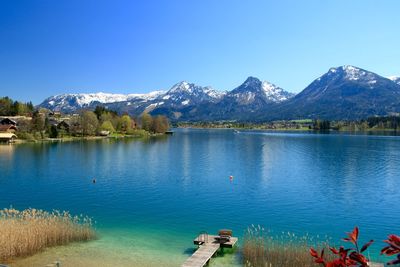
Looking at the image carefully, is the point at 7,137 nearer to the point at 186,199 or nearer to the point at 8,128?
the point at 8,128

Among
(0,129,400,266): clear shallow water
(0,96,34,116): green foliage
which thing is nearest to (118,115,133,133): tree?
(0,96,34,116): green foliage

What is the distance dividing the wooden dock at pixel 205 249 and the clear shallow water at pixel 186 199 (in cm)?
99

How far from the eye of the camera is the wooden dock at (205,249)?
71.6ft

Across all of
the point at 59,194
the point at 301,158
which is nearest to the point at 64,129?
the point at 301,158

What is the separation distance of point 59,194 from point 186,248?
89.4 ft

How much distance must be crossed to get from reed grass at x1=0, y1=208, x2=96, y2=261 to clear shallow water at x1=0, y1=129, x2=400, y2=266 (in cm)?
89

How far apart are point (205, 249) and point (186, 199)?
69.5 feet

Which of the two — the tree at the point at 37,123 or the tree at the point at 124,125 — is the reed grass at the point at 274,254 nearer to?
the tree at the point at 37,123

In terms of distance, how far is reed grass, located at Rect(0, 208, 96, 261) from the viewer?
2278 centimetres

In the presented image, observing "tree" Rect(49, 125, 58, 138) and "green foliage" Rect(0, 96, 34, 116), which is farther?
"green foliage" Rect(0, 96, 34, 116)

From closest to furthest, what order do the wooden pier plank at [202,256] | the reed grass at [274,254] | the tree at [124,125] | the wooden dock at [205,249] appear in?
the reed grass at [274,254] → the wooden pier plank at [202,256] → the wooden dock at [205,249] → the tree at [124,125]

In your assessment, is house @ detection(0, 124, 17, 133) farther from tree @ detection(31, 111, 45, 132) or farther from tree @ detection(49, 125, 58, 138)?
tree @ detection(49, 125, 58, 138)

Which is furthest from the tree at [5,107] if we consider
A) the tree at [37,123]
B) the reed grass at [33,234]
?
the reed grass at [33,234]

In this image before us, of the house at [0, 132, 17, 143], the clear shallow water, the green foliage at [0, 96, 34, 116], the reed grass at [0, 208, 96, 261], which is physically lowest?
the clear shallow water
